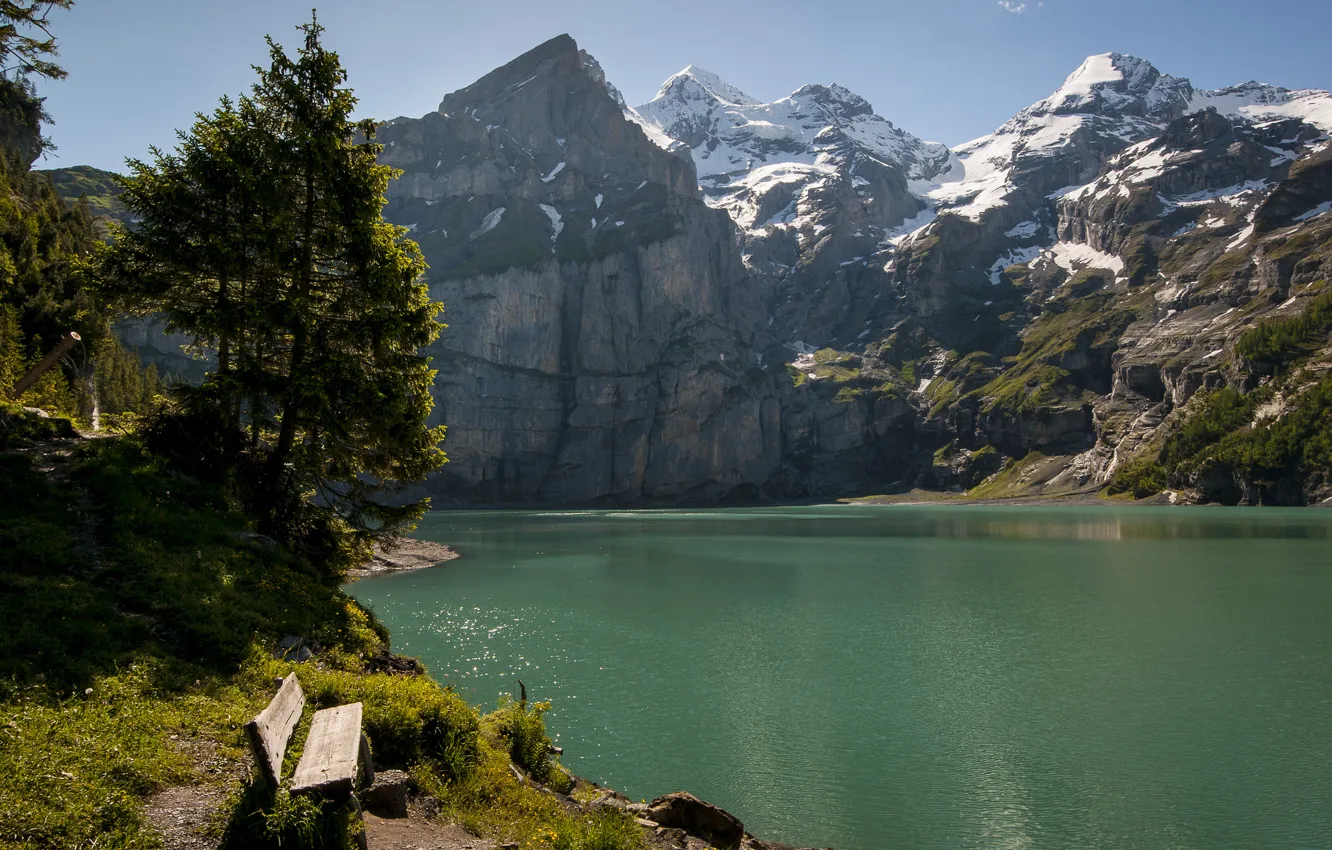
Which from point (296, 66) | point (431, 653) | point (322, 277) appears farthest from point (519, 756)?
point (431, 653)

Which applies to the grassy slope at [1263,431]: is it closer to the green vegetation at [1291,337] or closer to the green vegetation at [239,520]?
the green vegetation at [1291,337]

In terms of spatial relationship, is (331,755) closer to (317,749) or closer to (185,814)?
(317,749)

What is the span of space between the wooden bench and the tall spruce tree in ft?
36.2

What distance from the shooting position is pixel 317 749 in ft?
28.6

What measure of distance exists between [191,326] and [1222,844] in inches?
1130

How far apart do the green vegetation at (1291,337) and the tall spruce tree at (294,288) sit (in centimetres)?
22422

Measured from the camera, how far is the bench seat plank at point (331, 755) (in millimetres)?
7984

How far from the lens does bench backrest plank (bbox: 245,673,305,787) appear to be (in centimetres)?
789

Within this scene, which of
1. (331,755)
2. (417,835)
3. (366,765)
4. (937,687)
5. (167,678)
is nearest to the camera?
(331,755)

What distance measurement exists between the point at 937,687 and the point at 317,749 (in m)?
26.6

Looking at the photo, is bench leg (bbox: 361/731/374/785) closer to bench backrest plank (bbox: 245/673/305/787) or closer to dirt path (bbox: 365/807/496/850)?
dirt path (bbox: 365/807/496/850)

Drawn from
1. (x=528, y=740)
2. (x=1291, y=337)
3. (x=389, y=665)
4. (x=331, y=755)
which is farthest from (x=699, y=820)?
(x=1291, y=337)

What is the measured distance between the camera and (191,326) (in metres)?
20.0

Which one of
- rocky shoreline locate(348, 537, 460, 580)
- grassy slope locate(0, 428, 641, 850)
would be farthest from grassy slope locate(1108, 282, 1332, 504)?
grassy slope locate(0, 428, 641, 850)
